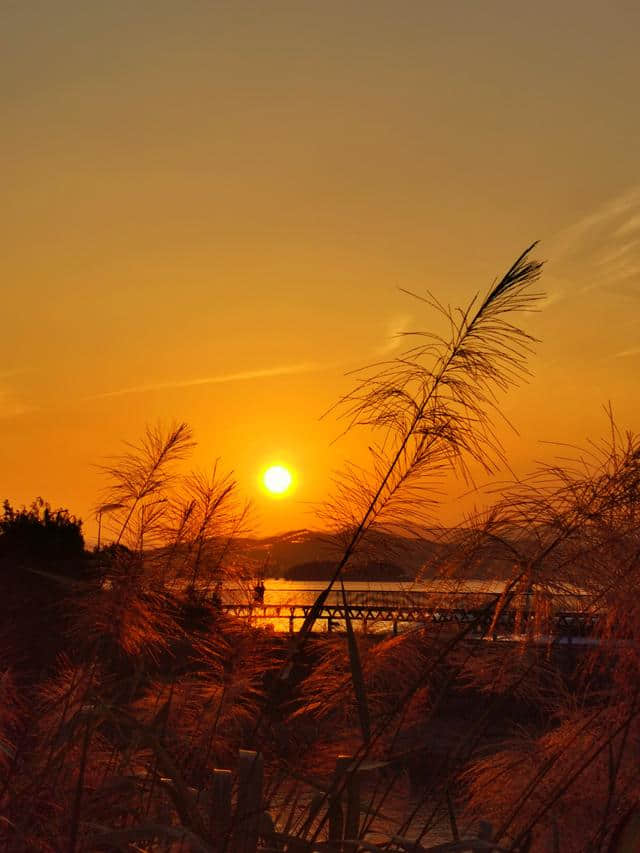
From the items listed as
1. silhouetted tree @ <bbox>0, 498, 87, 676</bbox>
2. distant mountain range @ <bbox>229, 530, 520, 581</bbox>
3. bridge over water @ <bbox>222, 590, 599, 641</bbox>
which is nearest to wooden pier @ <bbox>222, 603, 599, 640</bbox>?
bridge over water @ <bbox>222, 590, 599, 641</bbox>

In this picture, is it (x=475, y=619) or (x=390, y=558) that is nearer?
(x=475, y=619)

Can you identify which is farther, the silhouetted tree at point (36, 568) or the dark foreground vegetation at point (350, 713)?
the silhouetted tree at point (36, 568)

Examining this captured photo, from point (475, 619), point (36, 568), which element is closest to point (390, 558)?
point (475, 619)

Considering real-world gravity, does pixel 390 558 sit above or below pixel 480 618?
above

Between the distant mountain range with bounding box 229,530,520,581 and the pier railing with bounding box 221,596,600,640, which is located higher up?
the distant mountain range with bounding box 229,530,520,581

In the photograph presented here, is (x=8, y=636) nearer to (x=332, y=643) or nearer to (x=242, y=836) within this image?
(x=332, y=643)

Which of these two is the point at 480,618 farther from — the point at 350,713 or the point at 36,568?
the point at 36,568

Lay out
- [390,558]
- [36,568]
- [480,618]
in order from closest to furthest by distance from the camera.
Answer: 1. [480,618]
2. [390,558]
3. [36,568]

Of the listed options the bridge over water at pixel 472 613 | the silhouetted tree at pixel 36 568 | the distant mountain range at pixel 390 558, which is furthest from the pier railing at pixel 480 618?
the silhouetted tree at pixel 36 568

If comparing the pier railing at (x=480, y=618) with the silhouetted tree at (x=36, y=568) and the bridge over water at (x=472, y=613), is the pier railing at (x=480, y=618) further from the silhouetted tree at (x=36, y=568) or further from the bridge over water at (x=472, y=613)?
the silhouetted tree at (x=36, y=568)

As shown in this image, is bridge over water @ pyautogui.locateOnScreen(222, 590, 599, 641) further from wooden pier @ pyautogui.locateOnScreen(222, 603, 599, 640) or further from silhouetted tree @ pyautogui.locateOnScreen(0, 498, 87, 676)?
silhouetted tree @ pyautogui.locateOnScreen(0, 498, 87, 676)

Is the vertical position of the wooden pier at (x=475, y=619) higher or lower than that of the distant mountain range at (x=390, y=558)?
lower

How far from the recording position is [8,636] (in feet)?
33.6

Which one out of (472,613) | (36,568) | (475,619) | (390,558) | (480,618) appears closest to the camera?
(480,618)
